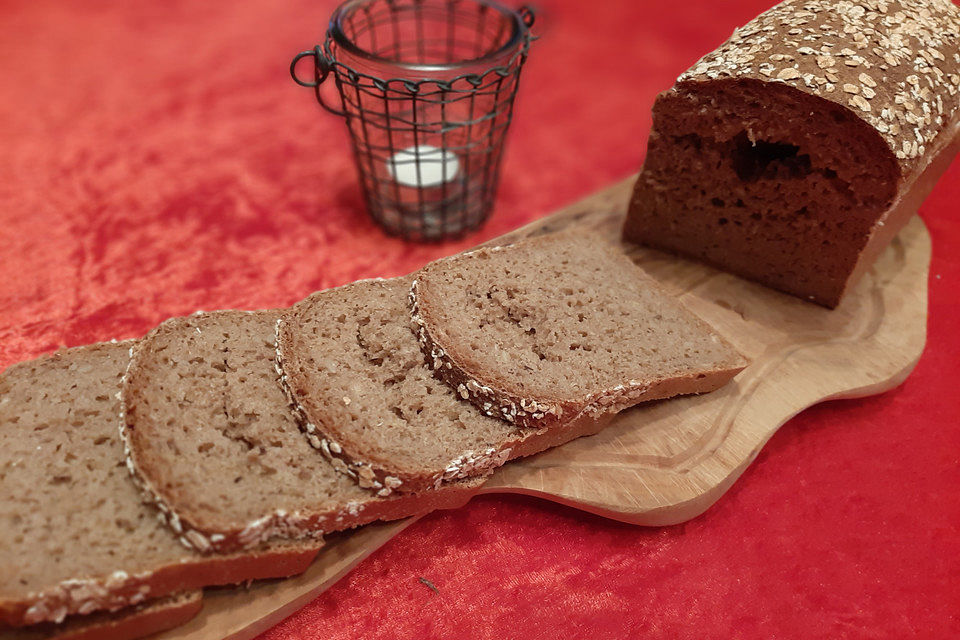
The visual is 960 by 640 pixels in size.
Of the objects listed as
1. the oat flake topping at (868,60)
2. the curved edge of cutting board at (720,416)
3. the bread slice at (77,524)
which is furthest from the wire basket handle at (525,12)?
the bread slice at (77,524)

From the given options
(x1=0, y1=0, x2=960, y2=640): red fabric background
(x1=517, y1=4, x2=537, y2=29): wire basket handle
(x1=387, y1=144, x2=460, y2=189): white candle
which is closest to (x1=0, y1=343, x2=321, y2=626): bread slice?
(x1=0, y1=0, x2=960, y2=640): red fabric background

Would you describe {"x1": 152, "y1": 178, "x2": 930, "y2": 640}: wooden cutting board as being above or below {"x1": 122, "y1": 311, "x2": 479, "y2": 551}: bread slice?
below

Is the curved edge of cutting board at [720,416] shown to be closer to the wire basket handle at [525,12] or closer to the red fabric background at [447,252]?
the red fabric background at [447,252]

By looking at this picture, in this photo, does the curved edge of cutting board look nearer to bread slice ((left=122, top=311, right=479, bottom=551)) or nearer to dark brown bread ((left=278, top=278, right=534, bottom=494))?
dark brown bread ((left=278, top=278, right=534, bottom=494))

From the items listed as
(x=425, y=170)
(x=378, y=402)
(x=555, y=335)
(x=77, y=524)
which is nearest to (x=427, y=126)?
(x=425, y=170)

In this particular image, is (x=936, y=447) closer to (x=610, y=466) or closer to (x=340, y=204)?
(x=610, y=466)
